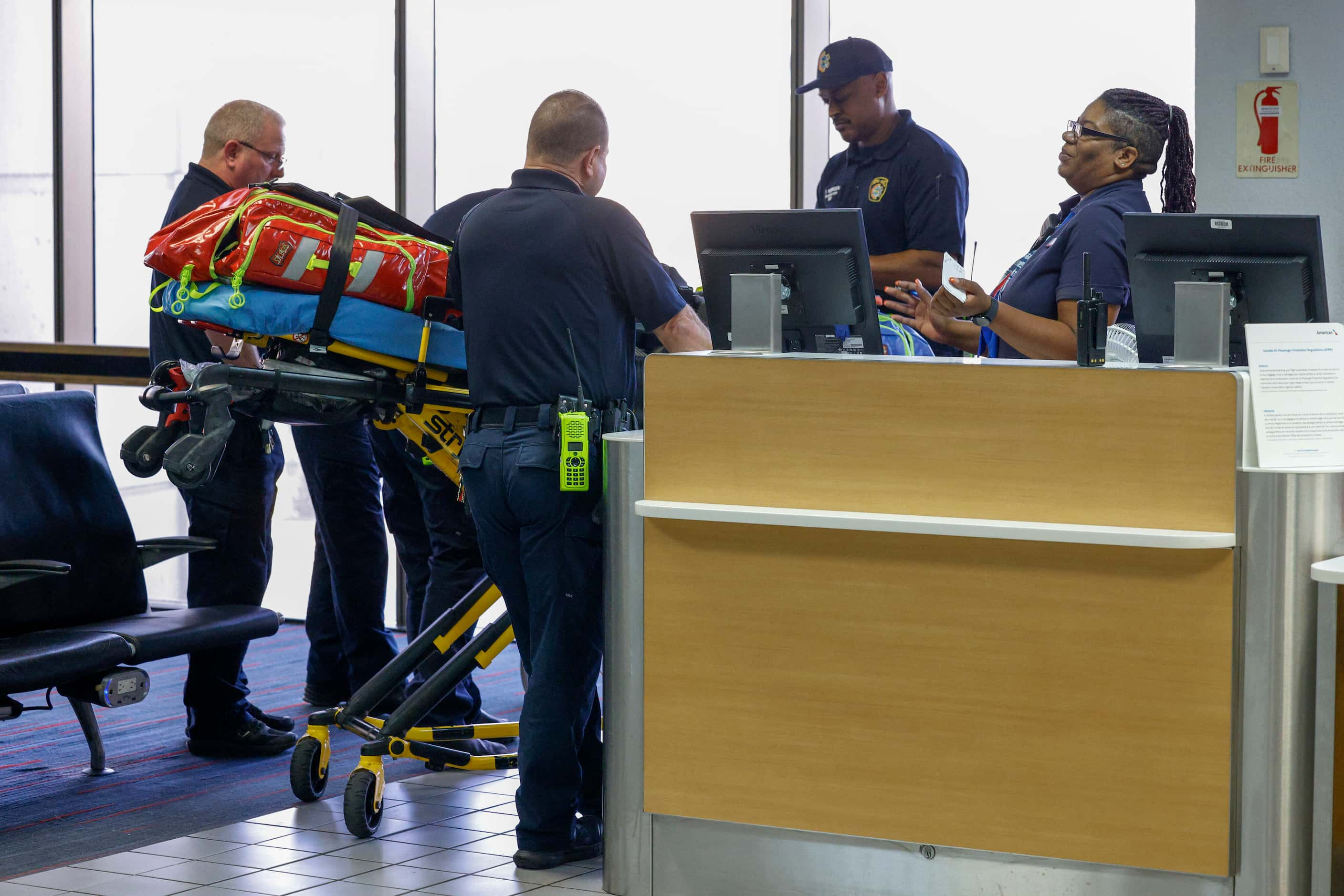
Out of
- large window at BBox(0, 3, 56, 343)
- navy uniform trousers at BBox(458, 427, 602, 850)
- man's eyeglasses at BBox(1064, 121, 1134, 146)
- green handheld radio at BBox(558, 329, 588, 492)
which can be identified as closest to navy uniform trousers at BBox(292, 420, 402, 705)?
navy uniform trousers at BBox(458, 427, 602, 850)

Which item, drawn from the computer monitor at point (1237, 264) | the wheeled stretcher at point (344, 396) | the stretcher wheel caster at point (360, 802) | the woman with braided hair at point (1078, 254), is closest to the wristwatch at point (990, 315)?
the woman with braided hair at point (1078, 254)

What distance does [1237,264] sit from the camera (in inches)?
114

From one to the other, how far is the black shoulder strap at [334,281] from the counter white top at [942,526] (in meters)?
0.86

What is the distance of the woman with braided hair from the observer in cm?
351

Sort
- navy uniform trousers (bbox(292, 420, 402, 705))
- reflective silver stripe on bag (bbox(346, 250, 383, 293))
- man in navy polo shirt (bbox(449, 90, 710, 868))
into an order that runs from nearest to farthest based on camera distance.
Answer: man in navy polo shirt (bbox(449, 90, 710, 868))
reflective silver stripe on bag (bbox(346, 250, 383, 293))
navy uniform trousers (bbox(292, 420, 402, 705))

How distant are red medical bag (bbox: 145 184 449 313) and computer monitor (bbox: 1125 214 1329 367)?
153 cm

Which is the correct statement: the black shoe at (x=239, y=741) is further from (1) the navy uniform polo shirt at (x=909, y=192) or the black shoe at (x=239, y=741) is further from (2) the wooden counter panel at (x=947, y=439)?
(1) the navy uniform polo shirt at (x=909, y=192)

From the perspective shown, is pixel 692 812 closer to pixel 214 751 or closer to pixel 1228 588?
pixel 1228 588

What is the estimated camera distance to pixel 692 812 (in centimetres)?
306

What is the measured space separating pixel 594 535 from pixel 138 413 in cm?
397

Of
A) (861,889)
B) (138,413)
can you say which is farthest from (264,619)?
(138,413)

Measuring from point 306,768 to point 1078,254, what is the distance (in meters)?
2.19

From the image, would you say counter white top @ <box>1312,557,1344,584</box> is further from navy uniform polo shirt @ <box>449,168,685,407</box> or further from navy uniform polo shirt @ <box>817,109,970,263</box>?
navy uniform polo shirt @ <box>817,109,970,263</box>

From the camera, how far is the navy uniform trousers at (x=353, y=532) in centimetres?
466
